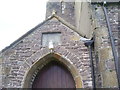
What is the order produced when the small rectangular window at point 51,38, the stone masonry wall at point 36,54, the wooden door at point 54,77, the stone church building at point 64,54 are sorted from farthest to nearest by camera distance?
the small rectangular window at point 51,38, the wooden door at point 54,77, the stone masonry wall at point 36,54, the stone church building at point 64,54

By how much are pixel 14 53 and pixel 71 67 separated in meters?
2.08

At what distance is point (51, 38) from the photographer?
6.96 m

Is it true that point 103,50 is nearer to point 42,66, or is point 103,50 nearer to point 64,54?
point 64,54

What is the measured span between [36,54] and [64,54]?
3.21 ft

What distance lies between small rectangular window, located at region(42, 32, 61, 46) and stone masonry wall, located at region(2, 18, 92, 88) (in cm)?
13

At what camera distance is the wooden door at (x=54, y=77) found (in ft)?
21.8

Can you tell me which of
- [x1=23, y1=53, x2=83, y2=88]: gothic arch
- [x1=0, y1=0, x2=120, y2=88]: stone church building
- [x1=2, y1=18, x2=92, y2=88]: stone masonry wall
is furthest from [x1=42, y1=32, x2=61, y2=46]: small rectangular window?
[x1=23, y1=53, x2=83, y2=88]: gothic arch

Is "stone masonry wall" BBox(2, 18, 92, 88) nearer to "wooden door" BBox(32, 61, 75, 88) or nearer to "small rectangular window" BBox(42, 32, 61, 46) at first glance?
"small rectangular window" BBox(42, 32, 61, 46)

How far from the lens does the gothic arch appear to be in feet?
20.6

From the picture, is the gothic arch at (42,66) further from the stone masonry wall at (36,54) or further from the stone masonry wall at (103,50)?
the stone masonry wall at (103,50)

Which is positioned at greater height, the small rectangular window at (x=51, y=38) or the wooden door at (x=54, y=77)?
the small rectangular window at (x=51, y=38)

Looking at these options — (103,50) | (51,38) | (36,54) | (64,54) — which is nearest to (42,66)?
(36,54)

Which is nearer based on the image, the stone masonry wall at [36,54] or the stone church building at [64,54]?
the stone church building at [64,54]

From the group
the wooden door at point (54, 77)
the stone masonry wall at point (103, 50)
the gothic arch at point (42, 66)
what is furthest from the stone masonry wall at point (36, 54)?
the wooden door at point (54, 77)
